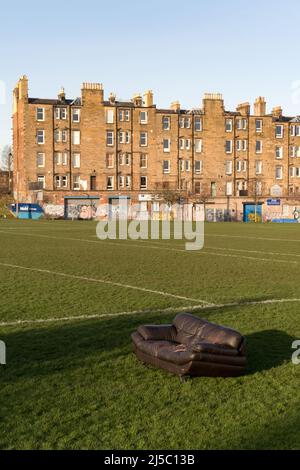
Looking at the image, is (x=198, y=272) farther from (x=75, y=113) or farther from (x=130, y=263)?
(x=75, y=113)

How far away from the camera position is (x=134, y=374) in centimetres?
984

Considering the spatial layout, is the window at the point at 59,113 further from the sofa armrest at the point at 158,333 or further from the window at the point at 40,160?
the sofa armrest at the point at 158,333

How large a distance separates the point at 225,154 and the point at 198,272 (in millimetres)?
78229

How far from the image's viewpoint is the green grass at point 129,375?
7348 mm

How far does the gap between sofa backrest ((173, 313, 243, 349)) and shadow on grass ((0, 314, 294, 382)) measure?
0.67 meters

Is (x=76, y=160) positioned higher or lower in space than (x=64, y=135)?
lower

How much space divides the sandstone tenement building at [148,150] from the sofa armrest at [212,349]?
266 feet

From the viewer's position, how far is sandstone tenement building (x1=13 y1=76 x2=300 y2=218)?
3580 inches

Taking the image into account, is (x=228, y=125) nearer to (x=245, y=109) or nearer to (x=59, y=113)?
(x=245, y=109)

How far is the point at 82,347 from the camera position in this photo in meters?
11.6

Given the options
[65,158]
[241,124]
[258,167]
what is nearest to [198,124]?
[241,124]

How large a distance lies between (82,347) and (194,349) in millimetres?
2901

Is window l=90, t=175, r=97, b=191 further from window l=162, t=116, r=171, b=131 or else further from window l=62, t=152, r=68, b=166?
window l=162, t=116, r=171, b=131

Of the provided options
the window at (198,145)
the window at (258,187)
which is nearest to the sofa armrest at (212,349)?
the window at (198,145)
